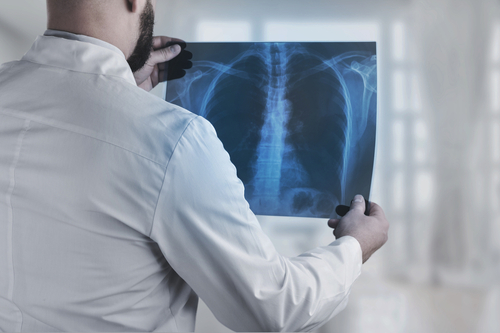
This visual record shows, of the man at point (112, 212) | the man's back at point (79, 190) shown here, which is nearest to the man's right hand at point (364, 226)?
the man at point (112, 212)

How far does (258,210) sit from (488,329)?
0.65 metres

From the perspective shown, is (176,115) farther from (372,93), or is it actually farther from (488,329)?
(488,329)

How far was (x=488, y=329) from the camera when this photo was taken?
2.95ft

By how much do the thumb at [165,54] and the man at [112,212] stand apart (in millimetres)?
383

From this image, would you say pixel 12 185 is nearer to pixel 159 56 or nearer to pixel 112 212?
pixel 112 212

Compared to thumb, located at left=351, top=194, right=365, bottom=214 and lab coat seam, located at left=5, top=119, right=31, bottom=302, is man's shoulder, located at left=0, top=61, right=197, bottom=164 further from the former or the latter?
thumb, located at left=351, top=194, right=365, bottom=214

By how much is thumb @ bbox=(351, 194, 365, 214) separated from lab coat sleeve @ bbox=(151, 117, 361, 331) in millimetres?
322

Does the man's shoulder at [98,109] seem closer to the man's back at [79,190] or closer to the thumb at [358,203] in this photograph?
the man's back at [79,190]

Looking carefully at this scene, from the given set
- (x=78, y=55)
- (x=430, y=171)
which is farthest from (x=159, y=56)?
(x=430, y=171)

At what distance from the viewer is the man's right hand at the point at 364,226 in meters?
0.84

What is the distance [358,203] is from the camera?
0.94 m

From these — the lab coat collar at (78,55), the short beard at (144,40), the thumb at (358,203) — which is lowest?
the thumb at (358,203)

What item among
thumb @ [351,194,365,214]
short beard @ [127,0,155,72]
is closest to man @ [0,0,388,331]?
short beard @ [127,0,155,72]

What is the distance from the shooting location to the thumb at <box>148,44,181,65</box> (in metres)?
1.07
